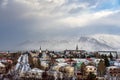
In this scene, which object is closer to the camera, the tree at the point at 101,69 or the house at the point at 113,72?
the house at the point at 113,72

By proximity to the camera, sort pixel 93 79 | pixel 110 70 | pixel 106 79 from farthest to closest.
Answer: pixel 110 70 < pixel 106 79 < pixel 93 79

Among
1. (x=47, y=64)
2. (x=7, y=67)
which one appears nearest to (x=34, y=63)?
(x=47, y=64)

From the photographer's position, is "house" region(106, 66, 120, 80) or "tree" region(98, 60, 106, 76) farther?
"tree" region(98, 60, 106, 76)

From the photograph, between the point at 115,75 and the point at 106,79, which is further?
the point at 115,75

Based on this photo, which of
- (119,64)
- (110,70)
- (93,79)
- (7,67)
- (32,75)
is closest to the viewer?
(93,79)

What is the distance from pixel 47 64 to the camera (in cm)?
7525

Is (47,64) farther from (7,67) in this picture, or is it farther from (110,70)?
Answer: (110,70)

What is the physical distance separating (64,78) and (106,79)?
18.7ft

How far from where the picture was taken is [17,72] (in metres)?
58.1

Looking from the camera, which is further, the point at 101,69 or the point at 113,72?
the point at 101,69

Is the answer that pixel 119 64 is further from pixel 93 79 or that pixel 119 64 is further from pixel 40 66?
pixel 93 79

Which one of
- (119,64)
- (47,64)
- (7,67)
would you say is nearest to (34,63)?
(47,64)

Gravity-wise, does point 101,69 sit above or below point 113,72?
above

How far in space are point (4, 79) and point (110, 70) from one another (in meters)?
19.4
